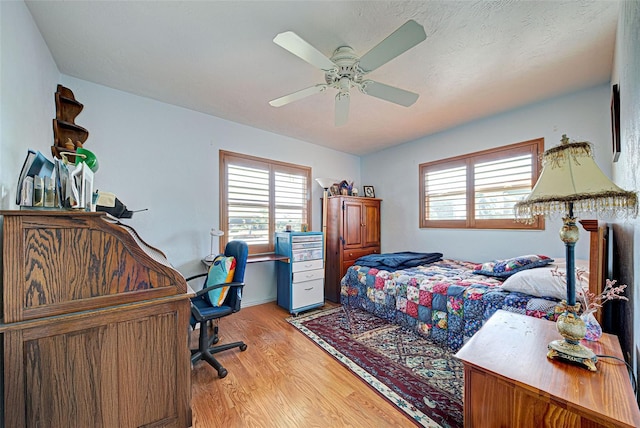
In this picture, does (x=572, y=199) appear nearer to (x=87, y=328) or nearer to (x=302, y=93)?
(x=302, y=93)

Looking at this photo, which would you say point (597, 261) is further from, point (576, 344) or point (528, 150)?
point (528, 150)

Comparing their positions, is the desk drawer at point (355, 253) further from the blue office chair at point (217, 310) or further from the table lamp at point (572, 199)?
the table lamp at point (572, 199)

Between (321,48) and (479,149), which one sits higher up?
(321,48)

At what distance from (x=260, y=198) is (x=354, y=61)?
2.38 meters

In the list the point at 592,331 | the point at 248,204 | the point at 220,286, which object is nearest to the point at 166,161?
the point at 248,204

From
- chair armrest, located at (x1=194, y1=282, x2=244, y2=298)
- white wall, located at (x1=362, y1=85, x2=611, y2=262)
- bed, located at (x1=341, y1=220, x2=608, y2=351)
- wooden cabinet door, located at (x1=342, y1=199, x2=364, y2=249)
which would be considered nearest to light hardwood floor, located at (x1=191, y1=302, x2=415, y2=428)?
chair armrest, located at (x1=194, y1=282, x2=244, y2=298)

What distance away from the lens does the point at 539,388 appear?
847 mm

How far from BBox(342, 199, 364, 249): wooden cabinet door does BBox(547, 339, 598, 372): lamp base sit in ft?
9.64

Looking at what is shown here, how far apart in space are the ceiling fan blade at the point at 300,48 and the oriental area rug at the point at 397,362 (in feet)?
7.69

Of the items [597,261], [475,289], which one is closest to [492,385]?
[597,261]

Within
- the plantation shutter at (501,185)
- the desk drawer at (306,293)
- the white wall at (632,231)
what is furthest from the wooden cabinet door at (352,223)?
the white wall at (632,231)

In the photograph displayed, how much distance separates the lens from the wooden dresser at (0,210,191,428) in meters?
1.01

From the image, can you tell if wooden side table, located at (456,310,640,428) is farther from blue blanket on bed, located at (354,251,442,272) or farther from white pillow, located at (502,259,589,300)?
blue blanket on bed, located at (354,251,442,272)

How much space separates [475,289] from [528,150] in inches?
77.2
